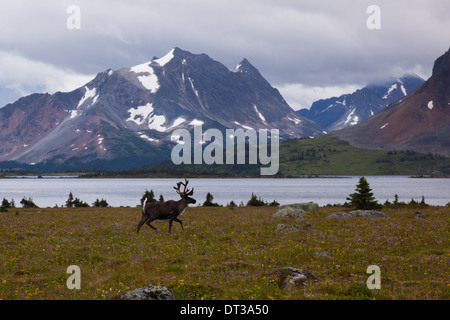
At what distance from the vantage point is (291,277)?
15023 millimetres

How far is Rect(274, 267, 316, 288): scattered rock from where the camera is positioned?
14645mm

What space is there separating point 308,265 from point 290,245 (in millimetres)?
4361

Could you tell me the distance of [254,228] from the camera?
30266 millimetres

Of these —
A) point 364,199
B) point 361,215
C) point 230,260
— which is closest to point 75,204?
point 364,199

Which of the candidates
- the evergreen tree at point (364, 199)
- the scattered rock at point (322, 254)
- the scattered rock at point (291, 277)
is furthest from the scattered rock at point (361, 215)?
the scattered rock at point (291, 277)

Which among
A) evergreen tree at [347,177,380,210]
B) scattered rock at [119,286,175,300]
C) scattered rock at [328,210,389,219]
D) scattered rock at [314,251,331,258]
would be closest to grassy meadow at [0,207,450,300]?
scattered rock at [314,251,331,258]

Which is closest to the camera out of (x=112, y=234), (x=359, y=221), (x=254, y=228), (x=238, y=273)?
(x=238, y=273)

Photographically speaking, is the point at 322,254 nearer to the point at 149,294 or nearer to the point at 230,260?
the point at 230,260

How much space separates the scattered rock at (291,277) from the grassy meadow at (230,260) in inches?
8.1

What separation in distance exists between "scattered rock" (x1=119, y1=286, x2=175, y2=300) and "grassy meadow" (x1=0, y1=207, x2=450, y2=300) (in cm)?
84

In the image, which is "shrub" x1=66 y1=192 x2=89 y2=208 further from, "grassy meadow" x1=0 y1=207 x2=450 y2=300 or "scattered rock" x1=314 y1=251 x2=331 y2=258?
"scattered rock" x1=314 y1=251 x2=331 y2=258
